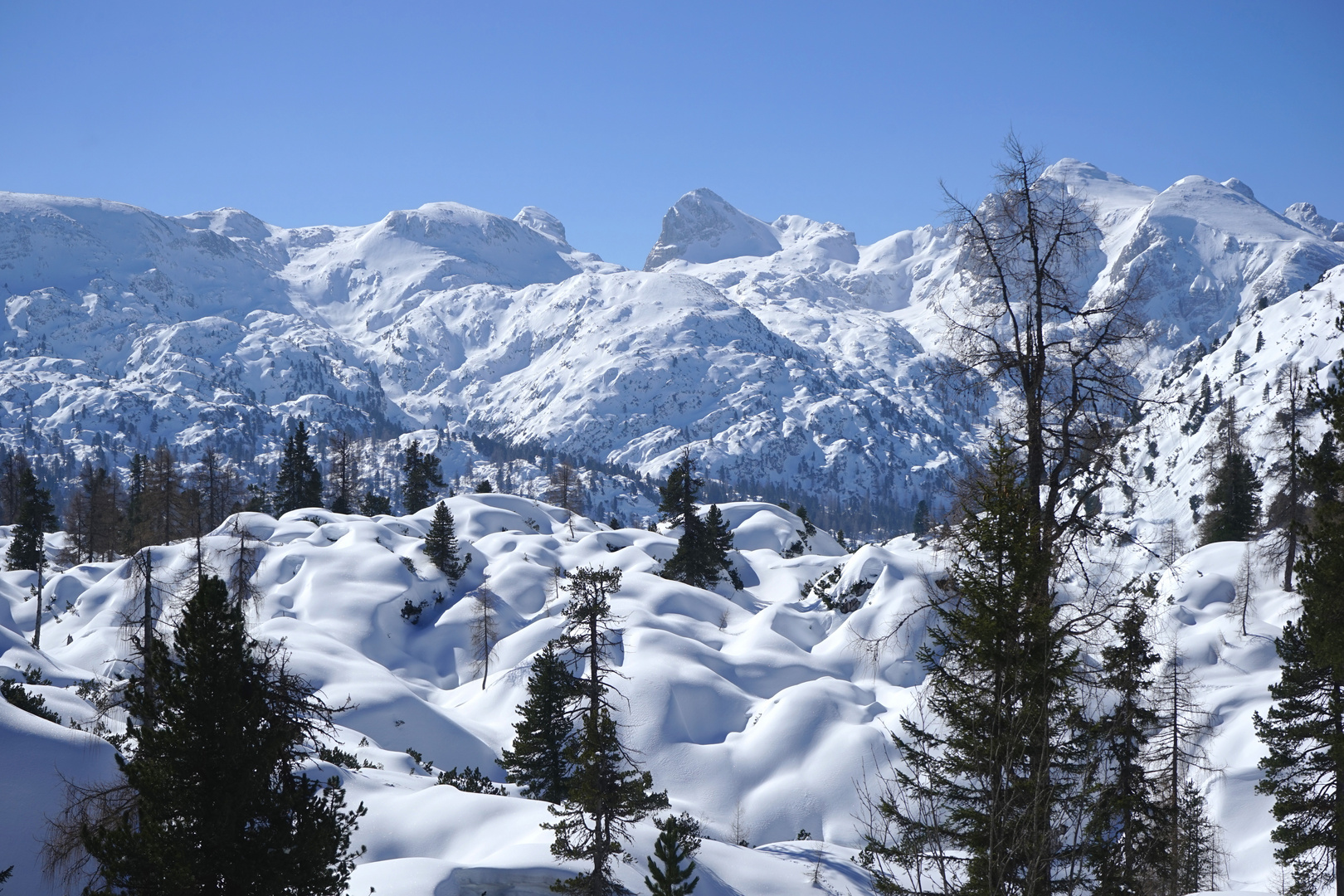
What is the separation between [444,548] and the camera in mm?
55844

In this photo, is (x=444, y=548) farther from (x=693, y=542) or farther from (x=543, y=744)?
(x=543, y=744)

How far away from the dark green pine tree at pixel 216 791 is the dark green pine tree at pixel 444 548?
4512 centimetres

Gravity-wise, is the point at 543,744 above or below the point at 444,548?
below

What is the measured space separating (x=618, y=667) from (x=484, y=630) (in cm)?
885

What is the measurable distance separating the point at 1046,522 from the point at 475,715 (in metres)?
38.1

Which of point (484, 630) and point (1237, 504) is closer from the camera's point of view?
point (484, 630)

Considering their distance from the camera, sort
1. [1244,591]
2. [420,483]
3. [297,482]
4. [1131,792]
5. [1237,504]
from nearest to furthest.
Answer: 1. [1131,792]
2. [1244,591]
3. [1237,504]
4. [297,482]
5. [420,483]

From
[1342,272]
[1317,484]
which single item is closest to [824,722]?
[1317,484]

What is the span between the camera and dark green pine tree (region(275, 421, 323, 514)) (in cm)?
7481

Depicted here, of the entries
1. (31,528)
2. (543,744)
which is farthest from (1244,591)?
(31,528)

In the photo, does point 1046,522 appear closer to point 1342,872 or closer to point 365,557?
point 1342,872

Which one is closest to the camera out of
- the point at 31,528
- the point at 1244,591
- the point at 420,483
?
the point at 1244,591

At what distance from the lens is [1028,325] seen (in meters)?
9.55

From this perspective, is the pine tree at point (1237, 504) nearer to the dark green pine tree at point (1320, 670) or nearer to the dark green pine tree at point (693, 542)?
the dark green pine tree at point (693, 542)
